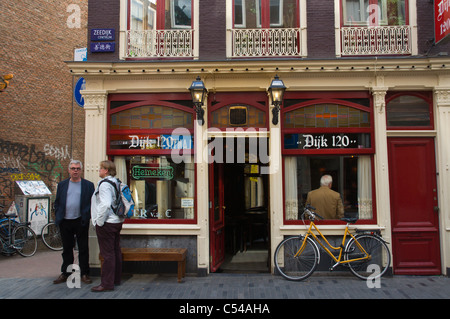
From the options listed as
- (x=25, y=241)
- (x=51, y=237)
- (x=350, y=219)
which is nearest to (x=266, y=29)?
(x=350, y=219)

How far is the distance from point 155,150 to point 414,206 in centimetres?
537

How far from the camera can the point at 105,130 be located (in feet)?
23.7

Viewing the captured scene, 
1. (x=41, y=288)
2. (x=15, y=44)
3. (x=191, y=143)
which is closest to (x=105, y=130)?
(x=191, y=143)

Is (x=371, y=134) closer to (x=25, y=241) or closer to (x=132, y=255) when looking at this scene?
(x=132, y=255)

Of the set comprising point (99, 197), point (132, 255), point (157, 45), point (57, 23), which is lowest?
point (132, 255)

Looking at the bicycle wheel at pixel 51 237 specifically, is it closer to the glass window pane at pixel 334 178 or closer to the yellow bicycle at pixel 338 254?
the yellow bicycle at pixel 338 254

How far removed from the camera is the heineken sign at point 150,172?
286 inches

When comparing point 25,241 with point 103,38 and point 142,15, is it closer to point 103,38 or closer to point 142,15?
point 103,38

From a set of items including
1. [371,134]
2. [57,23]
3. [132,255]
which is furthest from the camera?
[57,23]

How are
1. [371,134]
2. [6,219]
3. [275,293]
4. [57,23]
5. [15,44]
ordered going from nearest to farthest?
[275,293] < [371,134] < [6,219] < [15,44] < [57,23]

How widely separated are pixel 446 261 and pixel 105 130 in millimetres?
7279

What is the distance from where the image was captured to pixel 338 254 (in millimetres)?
6609

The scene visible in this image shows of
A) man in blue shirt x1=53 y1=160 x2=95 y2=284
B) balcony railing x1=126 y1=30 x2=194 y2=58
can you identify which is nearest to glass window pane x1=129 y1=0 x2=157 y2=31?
balcony railing x1=126 y1=30 x2=194 y2=58

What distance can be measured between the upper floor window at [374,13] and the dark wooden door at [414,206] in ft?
8.34
